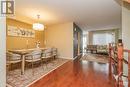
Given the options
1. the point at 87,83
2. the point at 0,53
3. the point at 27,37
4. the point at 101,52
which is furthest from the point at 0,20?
the point at 101,52

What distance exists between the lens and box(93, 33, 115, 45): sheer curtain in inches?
409

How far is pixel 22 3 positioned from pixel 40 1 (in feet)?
2.22

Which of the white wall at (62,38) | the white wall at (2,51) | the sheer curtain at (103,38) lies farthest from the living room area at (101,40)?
the white wall at (2,51)

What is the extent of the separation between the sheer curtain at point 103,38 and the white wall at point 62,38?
5.36 meters

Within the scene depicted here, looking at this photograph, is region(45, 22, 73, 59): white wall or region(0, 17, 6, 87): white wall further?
region(45, 22, 73, 59): white wall

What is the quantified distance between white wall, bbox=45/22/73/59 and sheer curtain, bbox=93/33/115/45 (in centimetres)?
536

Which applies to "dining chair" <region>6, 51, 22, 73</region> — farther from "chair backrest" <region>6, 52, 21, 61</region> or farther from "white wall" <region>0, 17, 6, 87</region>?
"white wall" <region>0, 17, 6, 87</region>

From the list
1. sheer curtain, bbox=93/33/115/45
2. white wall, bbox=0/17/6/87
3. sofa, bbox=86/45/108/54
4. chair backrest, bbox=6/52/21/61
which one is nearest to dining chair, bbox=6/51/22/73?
chair backrest, bbox=6/52/21/61

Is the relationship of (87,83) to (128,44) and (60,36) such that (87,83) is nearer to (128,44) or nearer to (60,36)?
(128,44)

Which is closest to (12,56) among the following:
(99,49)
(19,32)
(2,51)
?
(2,51)

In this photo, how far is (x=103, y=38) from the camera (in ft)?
35.2

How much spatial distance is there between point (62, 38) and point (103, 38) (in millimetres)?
5549

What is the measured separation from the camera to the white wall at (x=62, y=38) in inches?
265

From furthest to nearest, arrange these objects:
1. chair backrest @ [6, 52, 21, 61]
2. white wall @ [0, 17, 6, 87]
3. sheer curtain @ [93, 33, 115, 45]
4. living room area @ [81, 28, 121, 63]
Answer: sheer curtain @ [93, 33, 115, 45] → living room area @ [81, 28, 121, 63] → chair backrest @ [6, 52, 21, 61] → white wall @ [0, 17, 6, 87]
